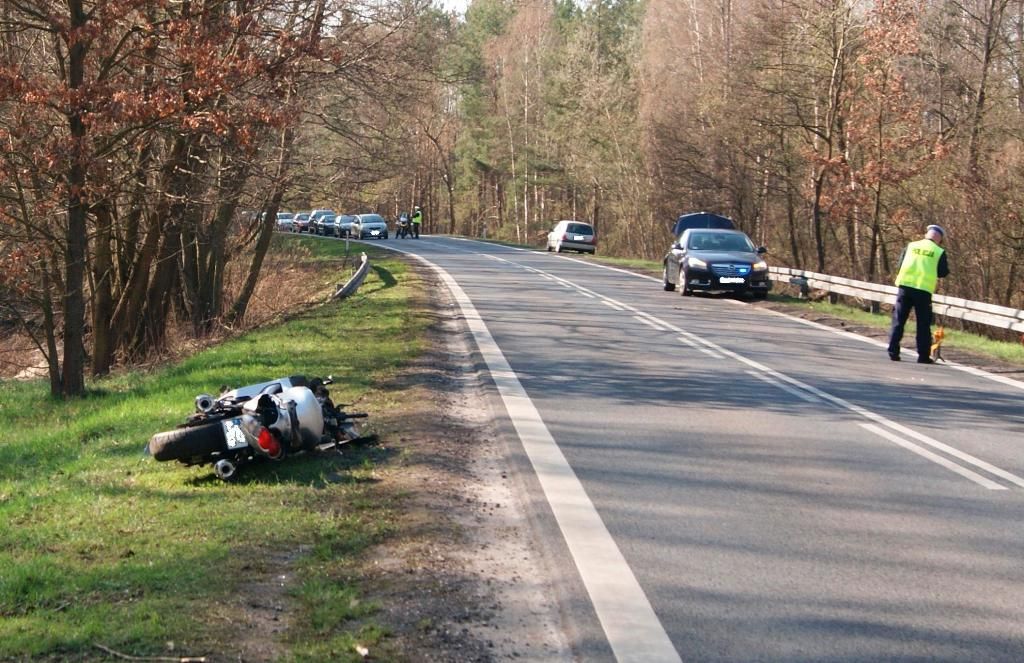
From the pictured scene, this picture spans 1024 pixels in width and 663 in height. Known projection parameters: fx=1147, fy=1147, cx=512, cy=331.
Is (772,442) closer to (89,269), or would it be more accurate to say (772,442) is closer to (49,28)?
(49,28)

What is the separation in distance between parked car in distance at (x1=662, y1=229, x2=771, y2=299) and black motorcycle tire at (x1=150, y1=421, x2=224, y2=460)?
18.8m

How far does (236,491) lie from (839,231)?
3660cm

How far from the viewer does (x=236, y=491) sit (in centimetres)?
723

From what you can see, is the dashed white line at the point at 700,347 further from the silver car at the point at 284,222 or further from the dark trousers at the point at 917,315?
the silver car at the point at 284,222

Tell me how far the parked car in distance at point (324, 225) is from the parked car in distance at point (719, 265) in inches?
1753

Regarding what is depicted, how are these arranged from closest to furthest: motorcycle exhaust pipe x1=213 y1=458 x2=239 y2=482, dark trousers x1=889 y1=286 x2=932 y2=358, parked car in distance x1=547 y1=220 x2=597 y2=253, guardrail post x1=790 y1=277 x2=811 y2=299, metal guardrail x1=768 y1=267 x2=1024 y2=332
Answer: motorcycle exhaust pipe x1=213 y1=458 x2=239 y2=482, dark trousers x1=889 y1=286 x2=932 y2=358, metal guardrail x1=768 y1=267 x2=1024 y2=332, guardrail post x1=790 y1=277 x2=811 y2=299, parked car in distance x1=547 y1=220 x2=597 y2=253

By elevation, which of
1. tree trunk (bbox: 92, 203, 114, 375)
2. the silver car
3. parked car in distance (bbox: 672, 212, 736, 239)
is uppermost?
parked car in distance (bbox: 672, 212, 736, 239)

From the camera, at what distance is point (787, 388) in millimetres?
12219

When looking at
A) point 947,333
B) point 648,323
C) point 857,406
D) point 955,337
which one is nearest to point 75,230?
point 648,323

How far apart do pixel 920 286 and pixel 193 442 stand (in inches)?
428

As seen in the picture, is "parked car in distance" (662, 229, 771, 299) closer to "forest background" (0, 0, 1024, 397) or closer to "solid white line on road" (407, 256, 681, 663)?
"forest background" (0, 0, 1024, 397)

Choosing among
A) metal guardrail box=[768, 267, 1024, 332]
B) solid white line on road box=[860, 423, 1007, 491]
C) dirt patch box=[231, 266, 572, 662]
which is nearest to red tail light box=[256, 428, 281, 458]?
dirt patch box=[231, 266, 572, 662]

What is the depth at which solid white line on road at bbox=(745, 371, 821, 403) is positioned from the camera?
11.5m

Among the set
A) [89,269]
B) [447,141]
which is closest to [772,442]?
[89,269]
